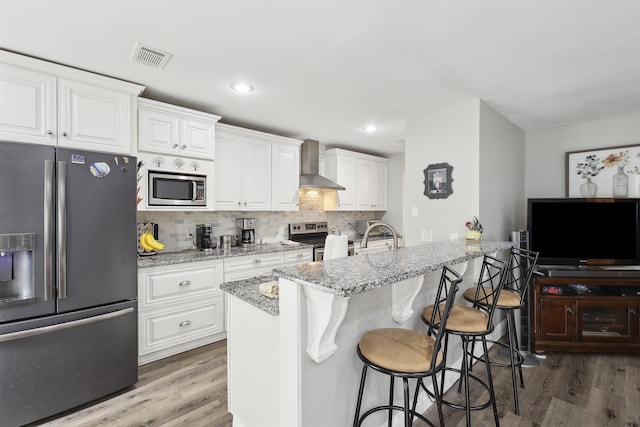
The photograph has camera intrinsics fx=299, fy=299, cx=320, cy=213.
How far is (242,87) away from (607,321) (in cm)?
400

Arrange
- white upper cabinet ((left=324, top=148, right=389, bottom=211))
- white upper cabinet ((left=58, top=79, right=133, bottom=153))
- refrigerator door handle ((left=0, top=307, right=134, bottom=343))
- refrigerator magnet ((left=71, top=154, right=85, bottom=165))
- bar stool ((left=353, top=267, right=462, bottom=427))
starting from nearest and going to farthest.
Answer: bar stool ((left=353, top=267, right=462, bottom=427)) < refrigerator door handle ((left=0, top=307, right=134, bottom=343)) < refrigerator magnet ((left=71, top=154, right=85, bottom=165)) < white upper cabinet ((left=58, top=79, right=133, bottom=153)) < white upper cabinet ((left=324, top=148, right=389, bottom=211))

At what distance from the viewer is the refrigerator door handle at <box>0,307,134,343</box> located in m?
1.78

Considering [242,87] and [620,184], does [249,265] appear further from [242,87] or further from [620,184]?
[620,184]

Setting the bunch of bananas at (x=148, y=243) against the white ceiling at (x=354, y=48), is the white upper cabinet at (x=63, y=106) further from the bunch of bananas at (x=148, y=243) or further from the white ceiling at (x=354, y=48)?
the bunch of bananas at (x=148, y=243)

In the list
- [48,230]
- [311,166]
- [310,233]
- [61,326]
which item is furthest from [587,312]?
[48,230]

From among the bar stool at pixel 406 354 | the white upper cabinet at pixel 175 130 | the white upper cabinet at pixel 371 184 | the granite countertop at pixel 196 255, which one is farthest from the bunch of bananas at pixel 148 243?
the white upper cabinet at pixel 371 184

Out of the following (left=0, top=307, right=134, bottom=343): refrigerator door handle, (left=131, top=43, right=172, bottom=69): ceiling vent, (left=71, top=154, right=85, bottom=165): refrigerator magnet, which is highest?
(left=131, top=43, right=172, bottom=69): ceiling vent

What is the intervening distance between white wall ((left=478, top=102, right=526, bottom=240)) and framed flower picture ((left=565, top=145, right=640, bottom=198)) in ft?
1.73

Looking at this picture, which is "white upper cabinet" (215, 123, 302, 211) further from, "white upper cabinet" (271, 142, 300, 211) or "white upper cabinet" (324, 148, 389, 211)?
"white upper cabinet" (324, 148, 389, 211)

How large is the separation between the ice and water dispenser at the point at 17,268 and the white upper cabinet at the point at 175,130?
3.85ft

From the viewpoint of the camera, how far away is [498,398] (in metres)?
2.12

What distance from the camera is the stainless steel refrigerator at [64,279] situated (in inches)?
70.7

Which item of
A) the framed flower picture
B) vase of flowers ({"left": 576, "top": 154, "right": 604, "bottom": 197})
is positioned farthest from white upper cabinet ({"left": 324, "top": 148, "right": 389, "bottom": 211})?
vase of flowers ({"left": 576, "top": 154, "right": 604, "bottom": 197})

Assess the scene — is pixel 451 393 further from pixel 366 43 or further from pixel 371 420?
pixel 366 43
